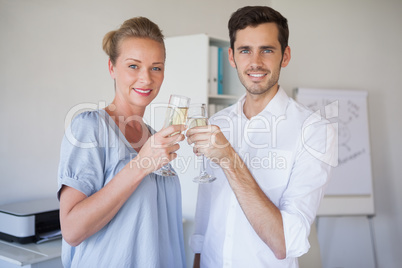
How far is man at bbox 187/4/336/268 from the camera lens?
122 cm

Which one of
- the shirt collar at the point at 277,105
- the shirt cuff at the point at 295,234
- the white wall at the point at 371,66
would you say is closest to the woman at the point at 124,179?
the shirt cuff at the point at 295,234

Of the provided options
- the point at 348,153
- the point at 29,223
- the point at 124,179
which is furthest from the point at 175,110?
the point at 348,153

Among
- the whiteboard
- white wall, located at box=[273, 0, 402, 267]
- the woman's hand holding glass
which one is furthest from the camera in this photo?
white wall, located at box=[273, 0, 402, 267]

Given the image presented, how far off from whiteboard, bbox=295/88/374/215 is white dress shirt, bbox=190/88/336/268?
213 cm

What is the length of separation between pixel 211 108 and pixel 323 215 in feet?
5.64

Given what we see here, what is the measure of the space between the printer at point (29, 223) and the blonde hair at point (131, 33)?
1.02m

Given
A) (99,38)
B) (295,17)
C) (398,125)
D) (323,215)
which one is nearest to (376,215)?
(323,215)

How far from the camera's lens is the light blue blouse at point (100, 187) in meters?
1.07

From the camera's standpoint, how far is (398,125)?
154 inches

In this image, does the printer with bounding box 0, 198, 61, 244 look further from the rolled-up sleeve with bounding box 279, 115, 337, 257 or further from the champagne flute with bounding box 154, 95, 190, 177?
the rolled-up sleeve with bounding box 279, 115, 337, 257

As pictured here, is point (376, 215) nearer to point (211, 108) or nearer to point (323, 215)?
point (323, 215)

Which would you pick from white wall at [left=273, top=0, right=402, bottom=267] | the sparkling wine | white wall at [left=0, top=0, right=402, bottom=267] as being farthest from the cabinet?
the sparkling wine

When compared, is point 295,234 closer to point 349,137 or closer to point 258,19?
point 258,19

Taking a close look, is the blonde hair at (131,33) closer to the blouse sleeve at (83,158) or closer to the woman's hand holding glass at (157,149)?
the blouse sleeve at (83,158)
